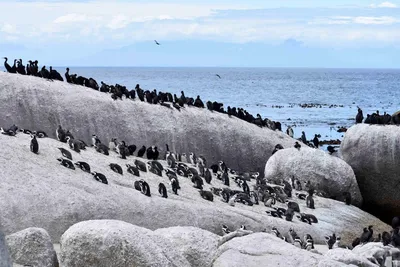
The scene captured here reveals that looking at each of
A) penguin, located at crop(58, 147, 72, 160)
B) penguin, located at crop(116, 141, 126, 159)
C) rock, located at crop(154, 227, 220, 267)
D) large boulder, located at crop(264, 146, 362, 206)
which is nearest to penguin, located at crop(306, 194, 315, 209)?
large boulder, located at crop(264, 146, 362, 206)

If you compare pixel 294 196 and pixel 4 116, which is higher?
pixel 4 116

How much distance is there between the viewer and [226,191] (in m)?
26.4

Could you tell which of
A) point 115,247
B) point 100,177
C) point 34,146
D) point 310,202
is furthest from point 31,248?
point 310,202

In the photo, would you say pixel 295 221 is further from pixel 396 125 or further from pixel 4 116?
pixel 4 116

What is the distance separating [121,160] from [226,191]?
374cm

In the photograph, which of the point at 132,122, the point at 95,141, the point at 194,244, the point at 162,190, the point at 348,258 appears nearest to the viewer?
the point at 348,258

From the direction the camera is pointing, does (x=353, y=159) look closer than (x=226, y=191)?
No

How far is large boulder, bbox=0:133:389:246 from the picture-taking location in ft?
66.3

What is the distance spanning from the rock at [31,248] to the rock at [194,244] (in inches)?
81.6

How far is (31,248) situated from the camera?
1517 centimetres

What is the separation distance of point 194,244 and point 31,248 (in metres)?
3.04

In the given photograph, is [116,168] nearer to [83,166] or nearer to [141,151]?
[83,166]

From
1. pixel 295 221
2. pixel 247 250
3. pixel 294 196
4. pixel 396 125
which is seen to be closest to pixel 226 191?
pixel 295 221

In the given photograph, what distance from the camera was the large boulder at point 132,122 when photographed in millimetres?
30906
